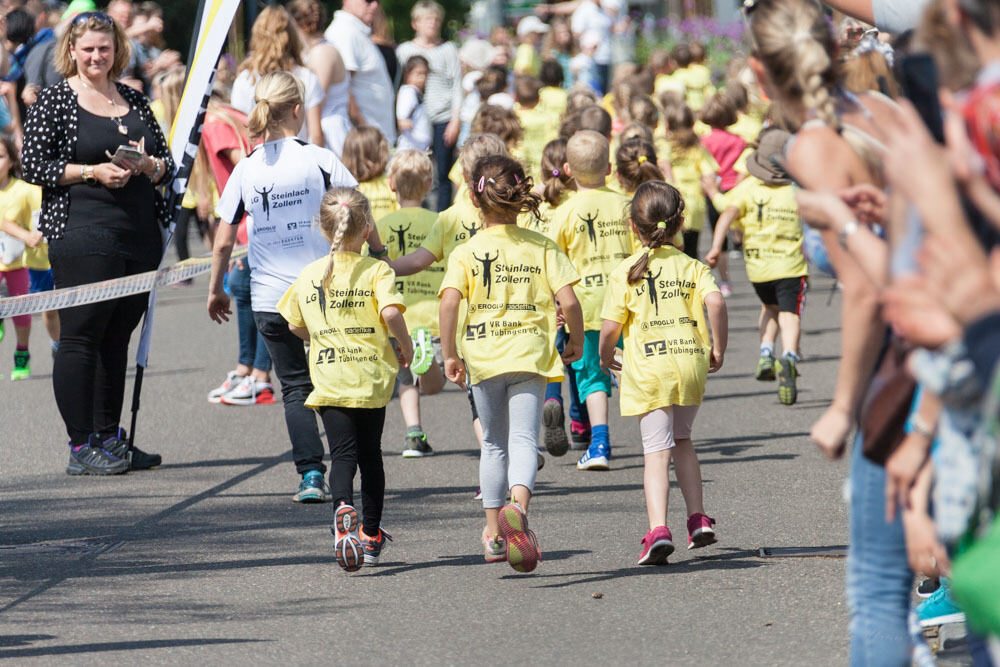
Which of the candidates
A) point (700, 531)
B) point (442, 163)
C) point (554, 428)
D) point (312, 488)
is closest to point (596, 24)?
point (442, 163)

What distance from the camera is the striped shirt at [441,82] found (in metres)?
17.2

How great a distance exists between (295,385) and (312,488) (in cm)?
52

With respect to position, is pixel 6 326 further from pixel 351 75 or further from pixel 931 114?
pixel 931 114

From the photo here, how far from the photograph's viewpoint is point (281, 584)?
617 centimetres

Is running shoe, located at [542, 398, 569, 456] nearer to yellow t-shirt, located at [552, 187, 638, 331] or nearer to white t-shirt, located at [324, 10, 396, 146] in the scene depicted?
yellow t-shirt, located at [552, 187, 638, 331]

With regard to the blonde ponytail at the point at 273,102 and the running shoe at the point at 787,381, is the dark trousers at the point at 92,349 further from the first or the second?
the running shoe at the point at 787,381

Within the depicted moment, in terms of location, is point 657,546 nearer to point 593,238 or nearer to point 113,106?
point 593,238

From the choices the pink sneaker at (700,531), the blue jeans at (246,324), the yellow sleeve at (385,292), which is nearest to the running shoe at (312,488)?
the yellow sleeve at (385,292)

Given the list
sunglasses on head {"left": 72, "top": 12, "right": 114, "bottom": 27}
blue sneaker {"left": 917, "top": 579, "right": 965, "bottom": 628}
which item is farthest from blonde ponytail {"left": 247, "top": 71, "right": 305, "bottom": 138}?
blue sneaker {"left": 917, "top": 579, "right": 965, "bottom": 628}

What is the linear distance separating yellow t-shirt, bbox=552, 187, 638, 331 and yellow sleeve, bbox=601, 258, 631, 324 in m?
1.70

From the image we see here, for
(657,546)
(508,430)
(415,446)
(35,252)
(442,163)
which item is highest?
(442,163)

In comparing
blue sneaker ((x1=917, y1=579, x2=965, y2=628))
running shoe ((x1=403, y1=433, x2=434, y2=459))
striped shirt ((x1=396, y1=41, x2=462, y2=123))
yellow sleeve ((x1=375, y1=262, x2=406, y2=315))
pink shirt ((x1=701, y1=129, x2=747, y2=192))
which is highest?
striped shirt ((x1=396, y1=41, x2=462, y2=123))

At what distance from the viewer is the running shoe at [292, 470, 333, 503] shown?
7.59 m

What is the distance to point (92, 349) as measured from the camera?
838cm
